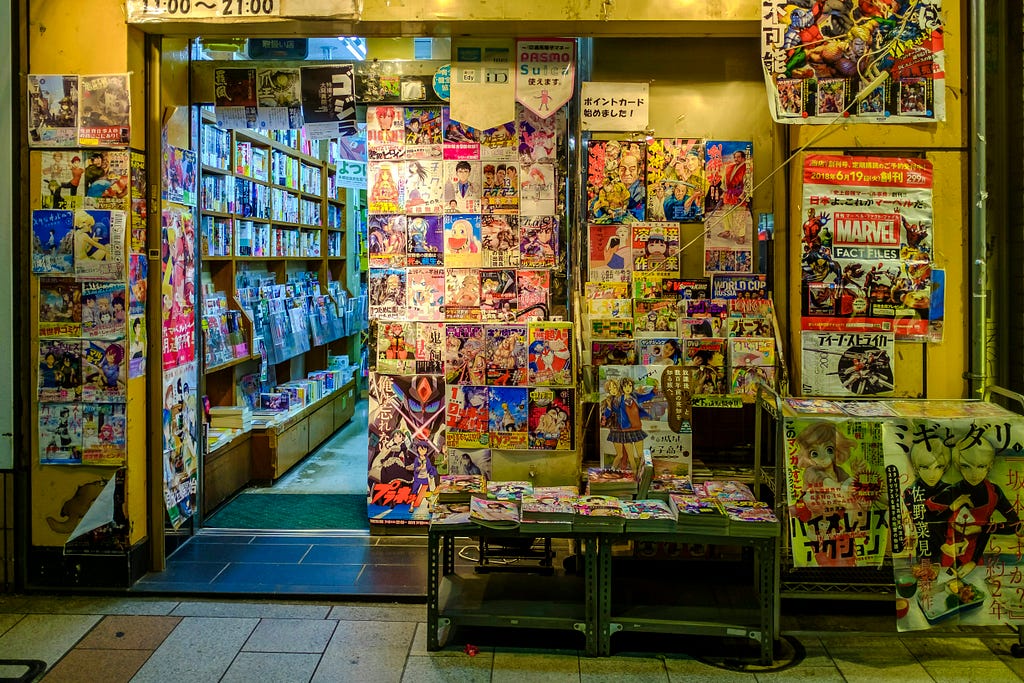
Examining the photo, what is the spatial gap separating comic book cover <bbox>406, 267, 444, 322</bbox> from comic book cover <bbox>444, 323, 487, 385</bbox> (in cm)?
26

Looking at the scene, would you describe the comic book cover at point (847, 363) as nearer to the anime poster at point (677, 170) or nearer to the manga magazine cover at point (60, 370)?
the anime poster at point (677, 170)

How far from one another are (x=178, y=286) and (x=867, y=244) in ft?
11.7

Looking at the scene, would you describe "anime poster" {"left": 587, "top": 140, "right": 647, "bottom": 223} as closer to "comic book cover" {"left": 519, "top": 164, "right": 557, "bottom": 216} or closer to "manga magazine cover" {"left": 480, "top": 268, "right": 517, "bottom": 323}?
"comic book cover" {"left": 519, "top": 164, "right": 557, "bottom": 216}

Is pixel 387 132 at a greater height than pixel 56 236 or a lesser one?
greater

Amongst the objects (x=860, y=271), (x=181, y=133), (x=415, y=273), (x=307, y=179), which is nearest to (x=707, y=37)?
(x=860, y=271)

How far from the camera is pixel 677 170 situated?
4.68 m

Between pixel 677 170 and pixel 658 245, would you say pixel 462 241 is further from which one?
pixel 677 170

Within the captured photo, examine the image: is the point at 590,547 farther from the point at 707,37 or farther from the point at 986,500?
the point at 707,37

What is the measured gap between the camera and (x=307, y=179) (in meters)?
8.78

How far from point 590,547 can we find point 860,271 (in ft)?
5.74

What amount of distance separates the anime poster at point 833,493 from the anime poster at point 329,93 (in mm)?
3054

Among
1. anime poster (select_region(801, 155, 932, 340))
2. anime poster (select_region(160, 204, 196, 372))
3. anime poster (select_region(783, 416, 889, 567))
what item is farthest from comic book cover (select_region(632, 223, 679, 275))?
anime poster (select_region(160, 204, 196, 372))

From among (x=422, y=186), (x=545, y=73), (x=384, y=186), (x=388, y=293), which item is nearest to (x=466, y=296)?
(x=388, y=293)

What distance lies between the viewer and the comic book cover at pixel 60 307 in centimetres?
433
